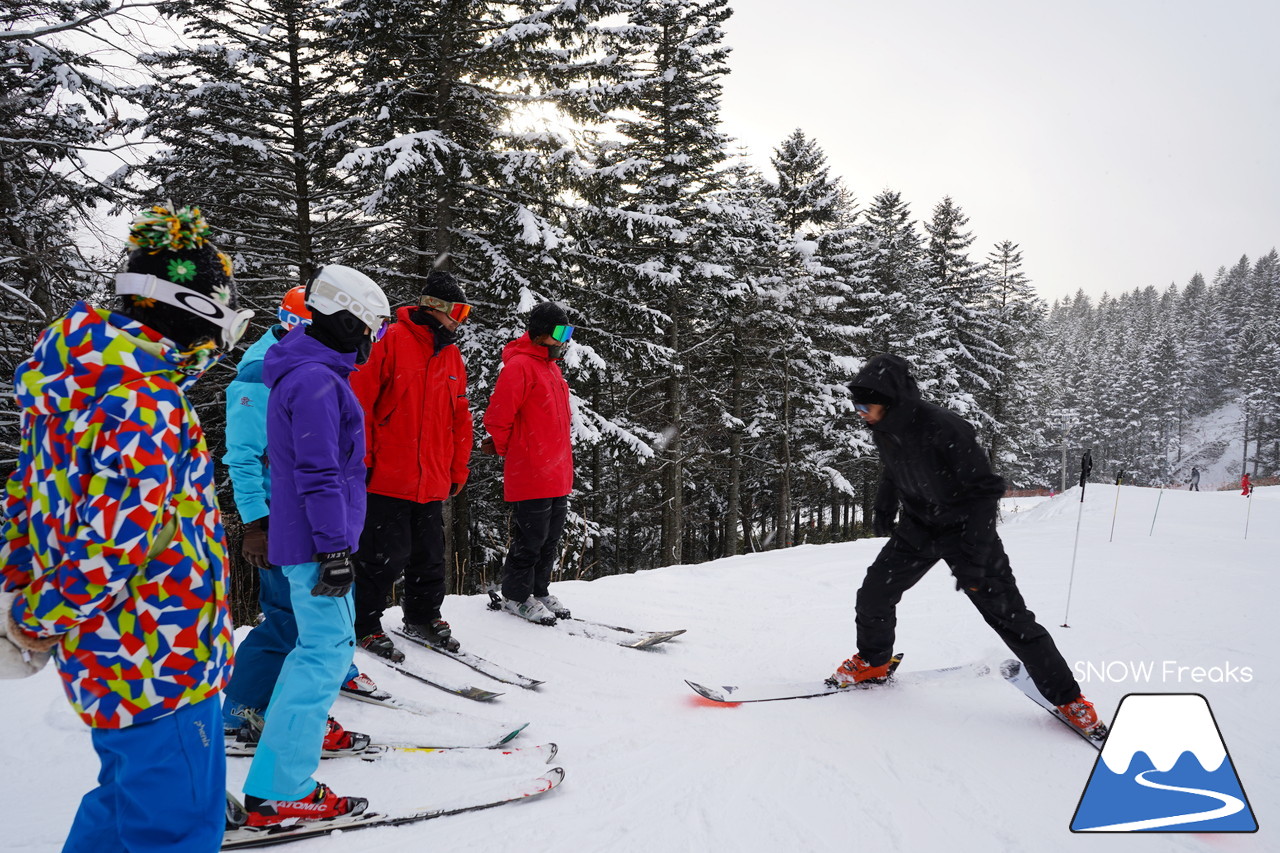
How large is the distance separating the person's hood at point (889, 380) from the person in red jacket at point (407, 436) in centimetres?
235

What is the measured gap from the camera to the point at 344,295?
2459 millimetres

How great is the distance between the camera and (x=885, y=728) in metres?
3.38

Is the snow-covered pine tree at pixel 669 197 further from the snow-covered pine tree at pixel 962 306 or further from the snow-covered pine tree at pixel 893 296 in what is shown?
the snow-covered pine tree at pixel 962 306

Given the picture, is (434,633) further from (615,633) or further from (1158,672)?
(1158,672)

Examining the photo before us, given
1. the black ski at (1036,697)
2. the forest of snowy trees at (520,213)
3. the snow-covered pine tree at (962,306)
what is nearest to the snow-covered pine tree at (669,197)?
the forest of snowy trees at (520,213)

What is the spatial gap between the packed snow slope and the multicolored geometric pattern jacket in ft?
3.73

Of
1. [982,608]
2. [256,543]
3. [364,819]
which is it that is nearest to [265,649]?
[256,543]

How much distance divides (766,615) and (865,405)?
9.56ft

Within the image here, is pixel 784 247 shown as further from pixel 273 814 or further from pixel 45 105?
pixel 273 814

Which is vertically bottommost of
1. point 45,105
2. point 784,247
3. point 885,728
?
point 885,728

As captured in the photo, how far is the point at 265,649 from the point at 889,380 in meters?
3.53

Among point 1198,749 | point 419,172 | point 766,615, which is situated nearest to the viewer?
point 1198,749

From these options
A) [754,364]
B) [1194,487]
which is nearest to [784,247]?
[754,364]

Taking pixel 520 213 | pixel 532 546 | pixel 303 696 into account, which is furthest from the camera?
pixel 520 213
